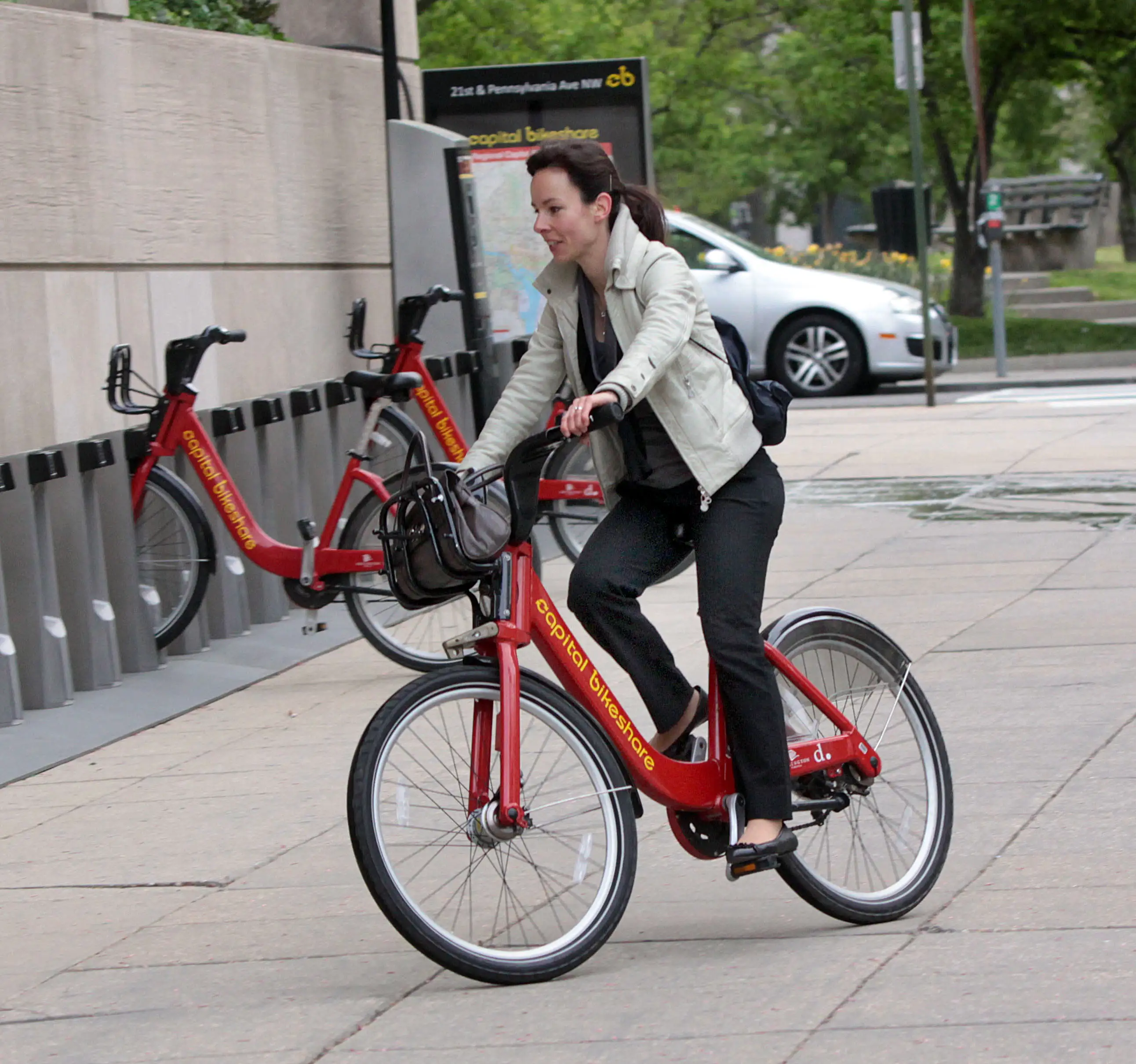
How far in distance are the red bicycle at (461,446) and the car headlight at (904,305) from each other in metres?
10.4

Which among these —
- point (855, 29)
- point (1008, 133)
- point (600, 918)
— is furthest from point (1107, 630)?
point (1008, 133)

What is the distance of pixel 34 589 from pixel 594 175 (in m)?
3.60

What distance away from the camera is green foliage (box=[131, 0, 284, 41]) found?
36.2 feet

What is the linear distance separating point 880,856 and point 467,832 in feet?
3.40

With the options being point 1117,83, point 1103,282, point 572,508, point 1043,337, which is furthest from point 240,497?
point 1103,282

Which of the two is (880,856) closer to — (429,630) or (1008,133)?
(429,630)

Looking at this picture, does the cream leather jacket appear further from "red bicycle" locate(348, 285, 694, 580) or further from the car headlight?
the car headlight

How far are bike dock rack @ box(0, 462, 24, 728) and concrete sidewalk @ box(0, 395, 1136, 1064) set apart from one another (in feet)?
1.38

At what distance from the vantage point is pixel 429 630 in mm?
8117

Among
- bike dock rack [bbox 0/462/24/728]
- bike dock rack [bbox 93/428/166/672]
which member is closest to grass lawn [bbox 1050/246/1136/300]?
bike dock rack [bbox 93/428/166/672]

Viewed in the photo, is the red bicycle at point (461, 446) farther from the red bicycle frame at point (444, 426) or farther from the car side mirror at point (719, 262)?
the car side mirror at point (719, 262)

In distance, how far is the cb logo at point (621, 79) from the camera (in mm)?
12508

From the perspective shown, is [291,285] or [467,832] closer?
[467,832]

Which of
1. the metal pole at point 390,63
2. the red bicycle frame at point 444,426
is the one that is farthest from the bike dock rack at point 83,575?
the metal pole at point 390,63
